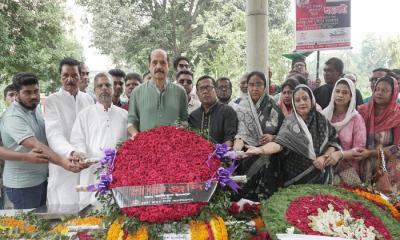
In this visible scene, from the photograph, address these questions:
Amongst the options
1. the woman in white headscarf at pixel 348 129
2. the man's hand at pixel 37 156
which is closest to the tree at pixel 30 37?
the man's hand at pixel 37 156

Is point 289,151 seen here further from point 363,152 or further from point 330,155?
point 363,152

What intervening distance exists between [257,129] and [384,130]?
1436mm

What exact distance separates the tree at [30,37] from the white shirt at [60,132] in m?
7.89

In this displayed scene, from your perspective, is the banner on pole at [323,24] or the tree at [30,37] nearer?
the banner on pole at [323,24]

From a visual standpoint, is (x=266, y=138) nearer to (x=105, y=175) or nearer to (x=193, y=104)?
(x=193, y=104)

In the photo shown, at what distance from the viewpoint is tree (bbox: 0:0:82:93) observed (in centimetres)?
1141

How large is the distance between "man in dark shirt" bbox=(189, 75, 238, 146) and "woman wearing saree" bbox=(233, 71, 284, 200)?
0.40 ft

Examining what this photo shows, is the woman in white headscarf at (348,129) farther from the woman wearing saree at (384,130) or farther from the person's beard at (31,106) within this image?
the person's beard at (31,106)

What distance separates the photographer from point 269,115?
4555mm

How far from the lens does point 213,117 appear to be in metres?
4.47

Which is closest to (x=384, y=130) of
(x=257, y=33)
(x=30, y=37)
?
(x=257, y=33)

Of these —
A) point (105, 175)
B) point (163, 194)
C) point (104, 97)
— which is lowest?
point (163, 194)

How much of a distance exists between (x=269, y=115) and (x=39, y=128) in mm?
2569

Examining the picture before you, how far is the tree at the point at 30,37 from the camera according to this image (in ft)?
37.4
